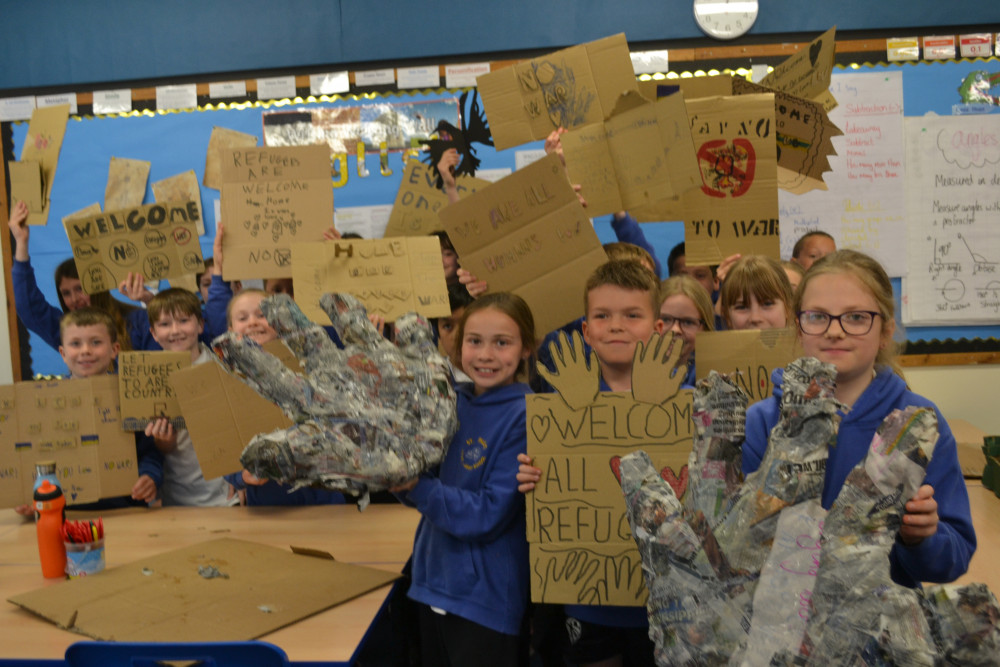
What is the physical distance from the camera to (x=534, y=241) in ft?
6.96

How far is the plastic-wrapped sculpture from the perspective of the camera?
52.1 inches

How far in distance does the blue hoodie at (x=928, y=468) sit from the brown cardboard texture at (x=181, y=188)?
3.67 metres

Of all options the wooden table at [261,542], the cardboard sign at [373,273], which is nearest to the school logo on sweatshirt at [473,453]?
the wooden table at [261,542]

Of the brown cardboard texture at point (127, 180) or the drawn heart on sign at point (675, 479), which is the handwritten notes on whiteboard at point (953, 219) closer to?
the drawn heart on sign at point (675, 479)

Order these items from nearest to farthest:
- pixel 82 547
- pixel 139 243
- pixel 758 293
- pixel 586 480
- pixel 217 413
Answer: pixel 586 480 → pixel 82 547 → pixel 758 293 → pixel 217 413 → pixel 139 243

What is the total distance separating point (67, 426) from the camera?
2.19 meters

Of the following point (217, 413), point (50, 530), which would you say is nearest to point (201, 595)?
point (50, 530)

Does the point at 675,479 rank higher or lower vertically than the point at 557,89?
lower

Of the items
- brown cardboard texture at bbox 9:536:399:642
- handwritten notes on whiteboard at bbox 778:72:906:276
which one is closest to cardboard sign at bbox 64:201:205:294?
brown cardboard texture at bbox 9:536:399:642

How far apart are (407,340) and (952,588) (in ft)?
3.35

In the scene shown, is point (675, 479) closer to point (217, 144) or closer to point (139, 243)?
point (139, 243)

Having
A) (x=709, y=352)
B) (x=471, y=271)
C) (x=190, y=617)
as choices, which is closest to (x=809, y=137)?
(x=709, y=352)

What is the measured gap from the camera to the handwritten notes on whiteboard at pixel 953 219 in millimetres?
3721

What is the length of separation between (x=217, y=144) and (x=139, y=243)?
163 centimetres
